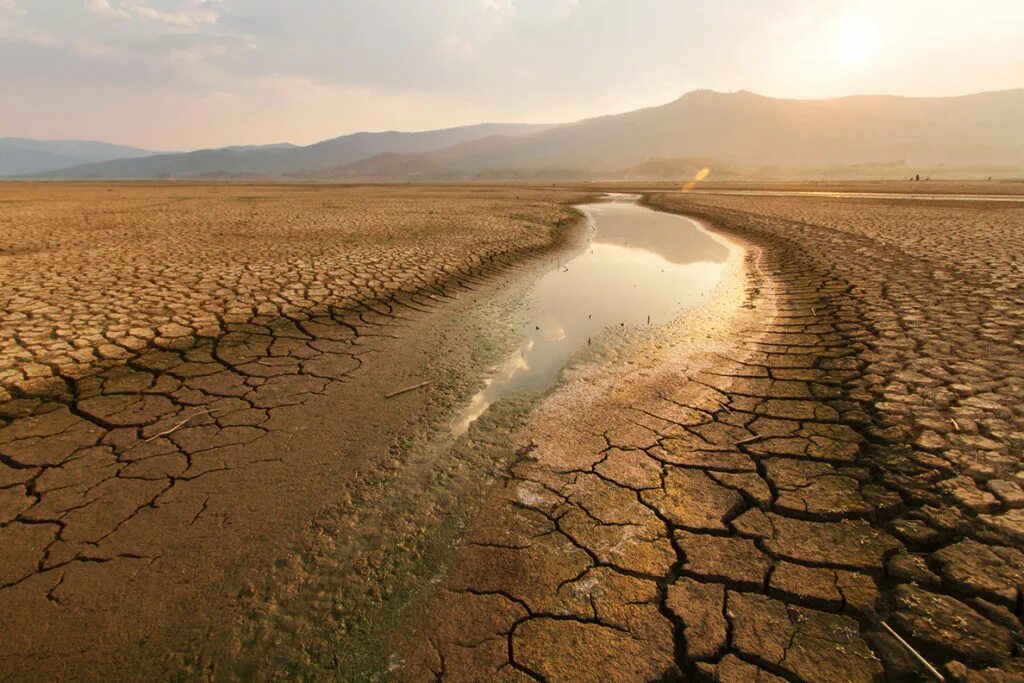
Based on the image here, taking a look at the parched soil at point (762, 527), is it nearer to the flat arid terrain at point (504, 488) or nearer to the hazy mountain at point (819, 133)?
the flat arid terrain at point (504, 488)

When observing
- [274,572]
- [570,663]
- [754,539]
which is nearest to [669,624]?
[570,663]

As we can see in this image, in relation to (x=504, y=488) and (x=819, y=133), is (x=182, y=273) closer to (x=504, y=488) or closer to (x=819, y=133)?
(x=504, y=488)

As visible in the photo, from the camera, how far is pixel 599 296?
6.44 meters

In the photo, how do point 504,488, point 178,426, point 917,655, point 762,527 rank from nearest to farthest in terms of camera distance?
point 917,655
point 762,527
point 504,488
point 178,426

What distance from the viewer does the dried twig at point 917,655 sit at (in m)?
1.39

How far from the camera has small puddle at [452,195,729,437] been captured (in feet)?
12.9

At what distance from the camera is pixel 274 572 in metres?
1.89

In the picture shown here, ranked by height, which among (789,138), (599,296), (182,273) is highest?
(789,138)

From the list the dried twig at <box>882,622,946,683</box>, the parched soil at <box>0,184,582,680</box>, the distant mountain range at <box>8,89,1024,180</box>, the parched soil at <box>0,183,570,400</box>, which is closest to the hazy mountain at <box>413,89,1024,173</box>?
the distant mountain range at <box>8,89,1024,180</box>

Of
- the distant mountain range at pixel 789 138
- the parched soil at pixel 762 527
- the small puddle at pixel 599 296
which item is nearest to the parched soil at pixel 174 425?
the small puddle at pixel 599 296

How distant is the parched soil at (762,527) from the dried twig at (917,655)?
10mm

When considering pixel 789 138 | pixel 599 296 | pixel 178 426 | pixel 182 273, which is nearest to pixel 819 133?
pixel 789 138

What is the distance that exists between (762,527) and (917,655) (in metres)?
0.67

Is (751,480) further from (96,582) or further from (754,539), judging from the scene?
(96,582)
